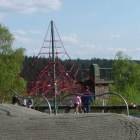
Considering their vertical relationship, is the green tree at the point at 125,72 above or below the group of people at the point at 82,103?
above

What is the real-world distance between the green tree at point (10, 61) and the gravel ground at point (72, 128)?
4477 centimetres

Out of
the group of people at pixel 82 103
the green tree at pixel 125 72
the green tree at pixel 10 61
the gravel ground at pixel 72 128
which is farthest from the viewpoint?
the green tree at pixel 10 61

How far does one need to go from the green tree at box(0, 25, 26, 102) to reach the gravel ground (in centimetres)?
4477

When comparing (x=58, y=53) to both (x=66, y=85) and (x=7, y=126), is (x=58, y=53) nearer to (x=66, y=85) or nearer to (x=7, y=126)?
(x=66, y=85)

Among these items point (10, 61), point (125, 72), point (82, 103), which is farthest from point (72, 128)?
point (10, 61)

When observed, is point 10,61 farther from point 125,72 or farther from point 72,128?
point 72,128

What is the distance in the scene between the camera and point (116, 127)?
9.88ft

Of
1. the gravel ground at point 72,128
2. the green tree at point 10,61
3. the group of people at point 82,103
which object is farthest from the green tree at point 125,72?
the gravel ground at point 72,128

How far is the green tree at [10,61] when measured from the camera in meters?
48.6

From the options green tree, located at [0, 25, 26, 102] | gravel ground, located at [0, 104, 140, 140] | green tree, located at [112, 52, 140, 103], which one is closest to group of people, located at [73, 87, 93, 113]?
gravel ground, located at [0, 104, 140, 140]

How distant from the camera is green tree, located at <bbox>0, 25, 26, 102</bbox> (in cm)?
4862

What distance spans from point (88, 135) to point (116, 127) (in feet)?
0.49

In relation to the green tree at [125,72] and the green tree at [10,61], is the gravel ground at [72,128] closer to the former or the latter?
the green tree at [125,72]

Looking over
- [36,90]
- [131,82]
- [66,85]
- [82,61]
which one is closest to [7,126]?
[36,90]
